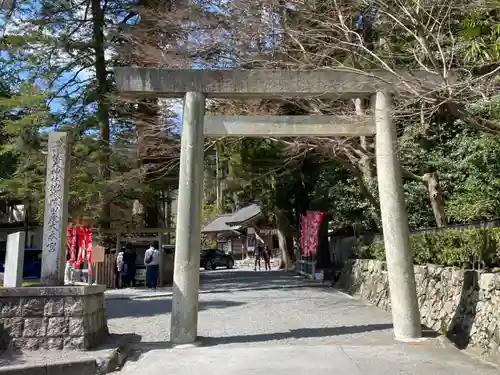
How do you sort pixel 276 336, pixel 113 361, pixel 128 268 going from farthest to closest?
pixel 128 268, pixel 276 336, pixel 113 361

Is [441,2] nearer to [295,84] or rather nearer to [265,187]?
[295,84]

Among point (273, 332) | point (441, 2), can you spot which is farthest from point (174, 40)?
point (273, 332)

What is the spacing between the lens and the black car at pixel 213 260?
36875 millimetres

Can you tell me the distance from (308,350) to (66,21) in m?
16.5

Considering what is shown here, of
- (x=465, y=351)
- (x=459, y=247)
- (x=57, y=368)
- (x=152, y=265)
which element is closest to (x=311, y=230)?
(x=152, y=265)

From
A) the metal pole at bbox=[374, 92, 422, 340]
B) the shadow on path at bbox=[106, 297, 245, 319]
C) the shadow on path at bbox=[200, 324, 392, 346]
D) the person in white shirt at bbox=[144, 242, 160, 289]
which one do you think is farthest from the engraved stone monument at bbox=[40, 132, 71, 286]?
the person in white shirt at bbox=[144, 242, 160, 289]

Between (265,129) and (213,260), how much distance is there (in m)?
28.9

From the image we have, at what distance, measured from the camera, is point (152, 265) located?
19250 millimetres

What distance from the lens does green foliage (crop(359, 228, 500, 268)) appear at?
27.6 feet

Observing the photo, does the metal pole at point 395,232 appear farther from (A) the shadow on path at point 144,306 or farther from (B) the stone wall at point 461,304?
(A) the shadow on path at point 144,306

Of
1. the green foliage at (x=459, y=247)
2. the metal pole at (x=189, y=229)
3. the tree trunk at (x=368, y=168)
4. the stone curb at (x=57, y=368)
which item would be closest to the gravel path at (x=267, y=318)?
the metal pole at (x=189, y=229)

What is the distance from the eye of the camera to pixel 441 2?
877cm

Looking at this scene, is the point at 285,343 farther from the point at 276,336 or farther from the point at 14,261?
the point at 14,261

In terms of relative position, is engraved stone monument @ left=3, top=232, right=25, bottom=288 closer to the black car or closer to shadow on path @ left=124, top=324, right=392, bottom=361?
shadow on path @ left=124, top=324, right=392, bottom=361
